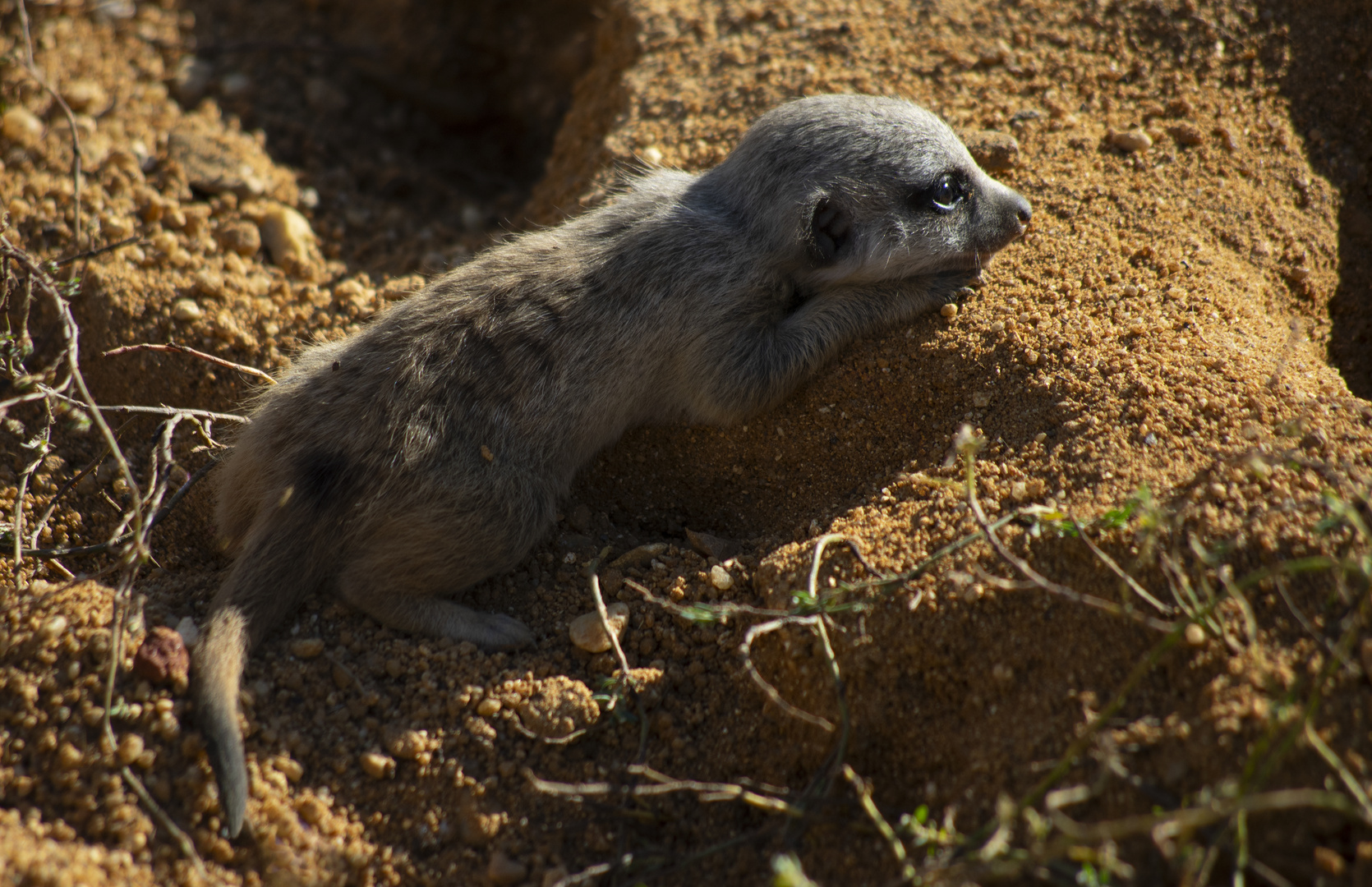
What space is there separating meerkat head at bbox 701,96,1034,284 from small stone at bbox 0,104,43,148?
4080 millimetres

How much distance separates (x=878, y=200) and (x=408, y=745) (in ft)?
9.59

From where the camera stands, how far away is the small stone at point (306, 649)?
345 cm

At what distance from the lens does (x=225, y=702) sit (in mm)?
3098

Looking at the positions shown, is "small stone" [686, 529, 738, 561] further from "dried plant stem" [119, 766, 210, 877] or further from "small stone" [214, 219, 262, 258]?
"small stone" [214, 219, 262, 258]

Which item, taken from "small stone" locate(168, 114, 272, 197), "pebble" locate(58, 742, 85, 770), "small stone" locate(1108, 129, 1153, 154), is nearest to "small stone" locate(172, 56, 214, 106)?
"small stone" locate(168, 114, 272, 197)

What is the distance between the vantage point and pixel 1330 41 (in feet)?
15.7

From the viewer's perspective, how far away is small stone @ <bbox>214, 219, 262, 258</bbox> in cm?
486

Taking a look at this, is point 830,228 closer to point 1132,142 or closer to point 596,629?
point 1132,142

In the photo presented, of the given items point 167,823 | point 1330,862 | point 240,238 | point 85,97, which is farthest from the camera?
point 85,97

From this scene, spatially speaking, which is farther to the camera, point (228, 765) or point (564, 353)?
point (564, 353)

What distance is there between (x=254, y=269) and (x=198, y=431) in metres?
1.06

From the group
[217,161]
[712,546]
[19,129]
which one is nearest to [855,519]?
[712,546]

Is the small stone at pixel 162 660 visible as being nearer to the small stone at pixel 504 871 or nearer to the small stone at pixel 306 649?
the small stone at pixel 306 649

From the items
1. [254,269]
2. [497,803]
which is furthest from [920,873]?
[254,269]
